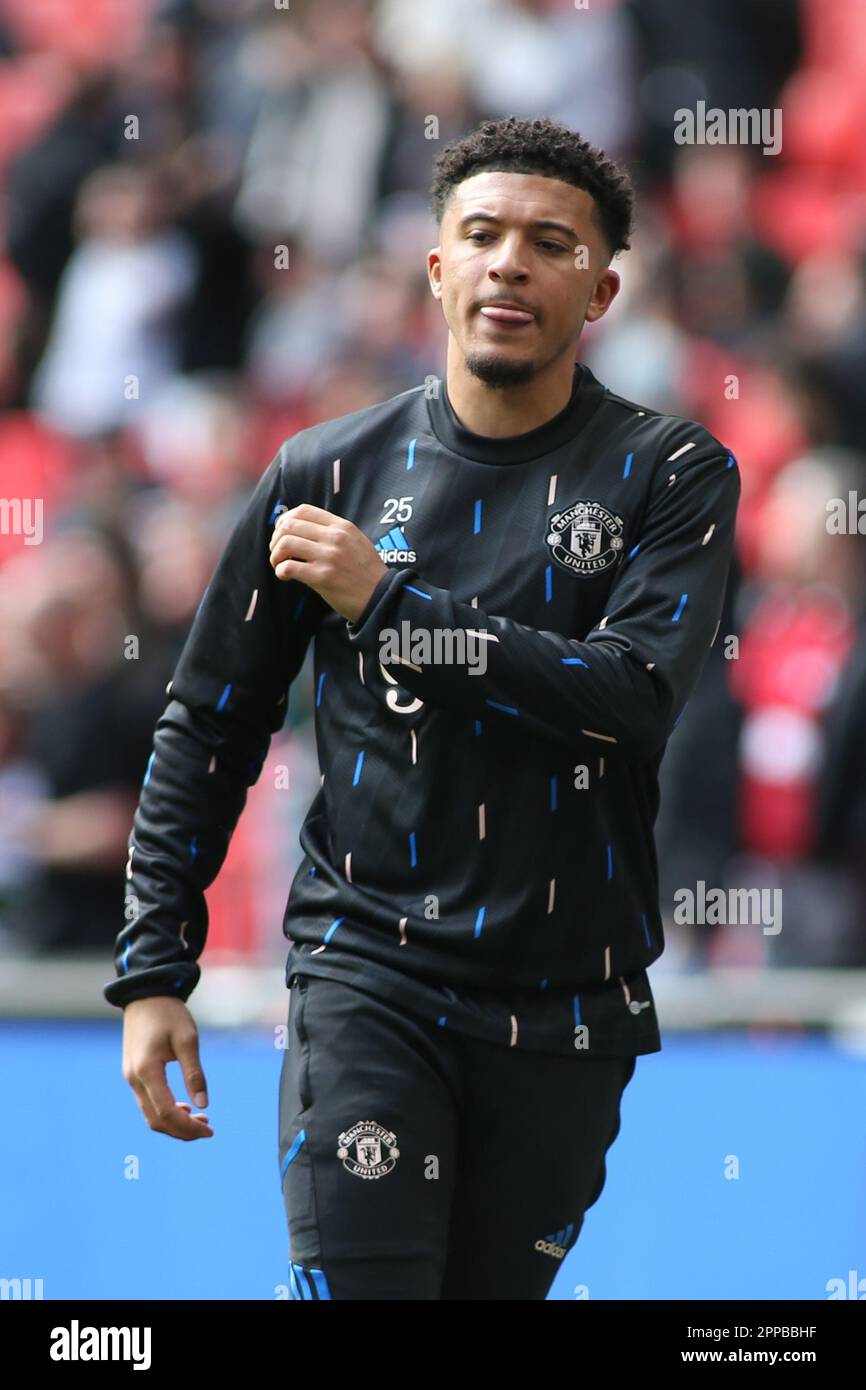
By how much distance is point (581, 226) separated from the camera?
2801 mm

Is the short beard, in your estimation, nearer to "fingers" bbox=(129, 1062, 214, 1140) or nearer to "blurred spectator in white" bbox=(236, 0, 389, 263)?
"fingers" bbox=(129, 1062, 214, 1140)

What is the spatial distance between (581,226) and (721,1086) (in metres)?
2.34

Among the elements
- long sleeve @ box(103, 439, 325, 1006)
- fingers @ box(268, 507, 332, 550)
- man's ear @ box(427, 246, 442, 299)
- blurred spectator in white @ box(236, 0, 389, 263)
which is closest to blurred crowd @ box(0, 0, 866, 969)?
blurred spectator in white @ box(236, 0, 389, 263)

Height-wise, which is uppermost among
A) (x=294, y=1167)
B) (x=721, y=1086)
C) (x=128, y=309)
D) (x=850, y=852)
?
(x=128, y=309)

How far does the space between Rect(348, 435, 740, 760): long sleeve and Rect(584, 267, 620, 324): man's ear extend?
25cm

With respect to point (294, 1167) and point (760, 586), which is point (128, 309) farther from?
point (294, 1167)

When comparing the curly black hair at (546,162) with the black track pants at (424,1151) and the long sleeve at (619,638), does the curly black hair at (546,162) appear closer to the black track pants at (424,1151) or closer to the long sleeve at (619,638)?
the long sleeve at (619,638)

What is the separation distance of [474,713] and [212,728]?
0.46 m

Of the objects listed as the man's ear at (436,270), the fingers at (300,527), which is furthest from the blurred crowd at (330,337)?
the fingers at (300,527)

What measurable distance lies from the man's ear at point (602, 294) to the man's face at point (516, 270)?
58mm

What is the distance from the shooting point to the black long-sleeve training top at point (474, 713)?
2.64 metres

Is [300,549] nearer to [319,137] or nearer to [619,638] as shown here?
[619,638]

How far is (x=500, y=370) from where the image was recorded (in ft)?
9.07
